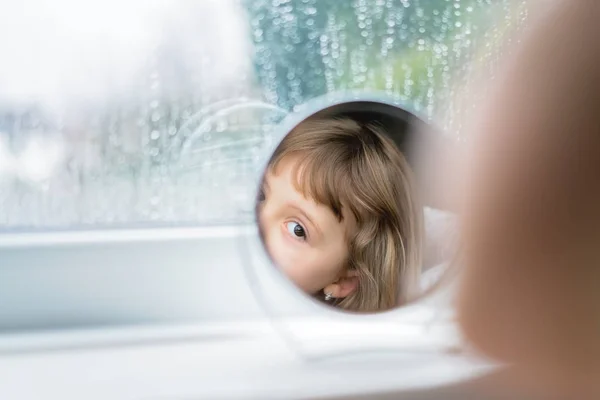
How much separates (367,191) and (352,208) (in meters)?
0.02

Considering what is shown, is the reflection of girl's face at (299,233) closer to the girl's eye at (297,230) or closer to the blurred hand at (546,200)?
the girl's eye at (297,230)

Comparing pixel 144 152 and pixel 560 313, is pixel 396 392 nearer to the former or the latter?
pixel 560 313

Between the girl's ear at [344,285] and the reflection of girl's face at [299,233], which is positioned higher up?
the reflection of girl's face at [299,233]

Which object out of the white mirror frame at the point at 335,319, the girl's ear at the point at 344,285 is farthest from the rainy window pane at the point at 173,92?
the girl's ear at the point at 344,285

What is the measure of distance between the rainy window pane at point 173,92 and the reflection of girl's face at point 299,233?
0.28ft

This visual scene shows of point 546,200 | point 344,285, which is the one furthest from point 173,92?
point 546,200

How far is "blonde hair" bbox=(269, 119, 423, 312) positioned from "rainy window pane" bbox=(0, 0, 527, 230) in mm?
91

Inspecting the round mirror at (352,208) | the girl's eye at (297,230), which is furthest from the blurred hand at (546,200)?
the girl's eye at (297,230)

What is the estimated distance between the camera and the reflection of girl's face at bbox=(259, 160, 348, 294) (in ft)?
2.64

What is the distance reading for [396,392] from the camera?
0.88 meters

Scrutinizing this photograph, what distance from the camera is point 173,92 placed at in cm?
90

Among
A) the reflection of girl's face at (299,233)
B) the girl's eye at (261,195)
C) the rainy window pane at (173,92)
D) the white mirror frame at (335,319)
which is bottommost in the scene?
the white mirror frame at (335,319)

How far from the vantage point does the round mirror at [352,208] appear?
806 mm

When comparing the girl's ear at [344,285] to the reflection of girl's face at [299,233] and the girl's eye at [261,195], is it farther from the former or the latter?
the girl's eye at [261,195]
